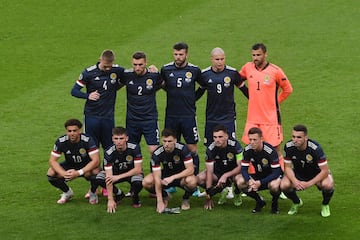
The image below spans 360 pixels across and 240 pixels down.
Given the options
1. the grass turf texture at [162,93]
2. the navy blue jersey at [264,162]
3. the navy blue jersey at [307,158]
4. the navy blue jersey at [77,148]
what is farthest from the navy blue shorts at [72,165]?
the navy blue jersey at [307,158]

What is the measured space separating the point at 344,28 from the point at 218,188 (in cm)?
1155

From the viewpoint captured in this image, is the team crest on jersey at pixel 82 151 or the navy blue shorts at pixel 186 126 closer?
the team crest on jersey at pixel 82 151

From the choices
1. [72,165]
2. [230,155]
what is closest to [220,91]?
[230,155]

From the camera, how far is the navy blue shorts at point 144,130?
16250 mm

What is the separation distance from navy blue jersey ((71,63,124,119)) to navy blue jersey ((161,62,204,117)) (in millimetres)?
752

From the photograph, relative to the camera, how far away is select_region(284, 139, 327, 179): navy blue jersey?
14.8 meters

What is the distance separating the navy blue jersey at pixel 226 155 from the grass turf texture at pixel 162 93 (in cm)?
63

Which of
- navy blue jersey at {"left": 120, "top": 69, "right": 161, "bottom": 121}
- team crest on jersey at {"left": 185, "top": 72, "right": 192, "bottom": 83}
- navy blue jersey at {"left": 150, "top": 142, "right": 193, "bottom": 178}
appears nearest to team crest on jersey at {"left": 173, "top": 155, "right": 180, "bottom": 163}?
navy blue jersey at {"left": 150, "top": 142, "right": 193, "bottom": 178}

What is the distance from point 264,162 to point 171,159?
4.45 feet

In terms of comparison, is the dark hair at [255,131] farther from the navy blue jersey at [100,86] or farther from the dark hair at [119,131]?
the navy blue jersey at [100,86]

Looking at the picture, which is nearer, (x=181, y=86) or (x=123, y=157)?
(x=123, y=157)

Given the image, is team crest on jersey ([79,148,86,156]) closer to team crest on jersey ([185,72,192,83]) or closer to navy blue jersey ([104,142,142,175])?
navy blue jersey ([104,142,142,175])

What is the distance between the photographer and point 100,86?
16219 mm

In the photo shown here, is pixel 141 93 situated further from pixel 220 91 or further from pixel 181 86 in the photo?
pixel 220 91
